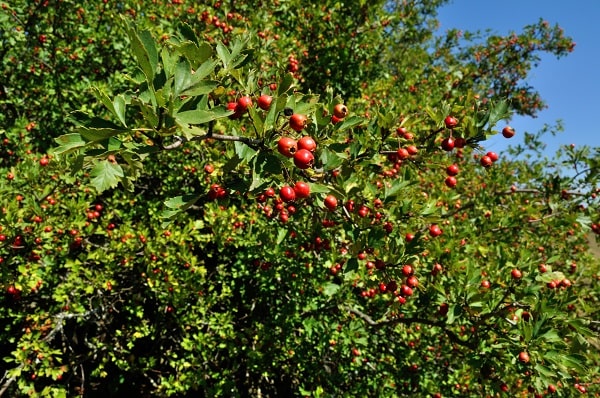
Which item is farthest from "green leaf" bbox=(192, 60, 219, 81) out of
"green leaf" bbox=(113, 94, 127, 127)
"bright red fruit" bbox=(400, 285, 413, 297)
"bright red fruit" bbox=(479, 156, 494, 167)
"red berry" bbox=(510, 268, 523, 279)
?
"red berry" bbox=(510, 268, 523, 279)

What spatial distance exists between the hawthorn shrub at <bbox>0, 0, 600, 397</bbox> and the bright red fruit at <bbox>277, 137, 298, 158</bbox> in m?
0.01

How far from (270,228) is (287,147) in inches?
103

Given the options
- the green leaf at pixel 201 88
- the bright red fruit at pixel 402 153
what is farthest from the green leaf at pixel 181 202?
the bright red fruit at pixel 402 153

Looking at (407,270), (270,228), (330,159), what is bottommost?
(407,270)

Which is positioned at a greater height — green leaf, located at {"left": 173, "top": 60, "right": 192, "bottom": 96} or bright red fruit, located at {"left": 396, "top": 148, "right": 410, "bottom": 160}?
bright red fruit, located at {"left": 396, "top": 148, "right": 410, "bottom": 160}

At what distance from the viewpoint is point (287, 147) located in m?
1.67

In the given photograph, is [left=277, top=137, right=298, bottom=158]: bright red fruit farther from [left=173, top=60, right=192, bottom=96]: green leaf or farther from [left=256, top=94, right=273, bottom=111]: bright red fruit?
[left=173, top=60, right=192, bottom=96]: green leaf

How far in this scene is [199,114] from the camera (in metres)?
1.46

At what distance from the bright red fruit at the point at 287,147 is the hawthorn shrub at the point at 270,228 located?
11mm

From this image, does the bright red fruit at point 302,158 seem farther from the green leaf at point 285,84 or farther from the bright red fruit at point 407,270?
the bright red fruit at point 407,270

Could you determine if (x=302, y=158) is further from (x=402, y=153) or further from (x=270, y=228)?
(x=270, y=228)

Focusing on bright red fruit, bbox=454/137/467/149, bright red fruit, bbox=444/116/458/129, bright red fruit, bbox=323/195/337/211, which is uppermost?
bright red fruit, bbox=444/116/458/129

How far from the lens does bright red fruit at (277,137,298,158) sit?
5.48 ft

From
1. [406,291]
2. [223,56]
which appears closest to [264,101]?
[223,56]
